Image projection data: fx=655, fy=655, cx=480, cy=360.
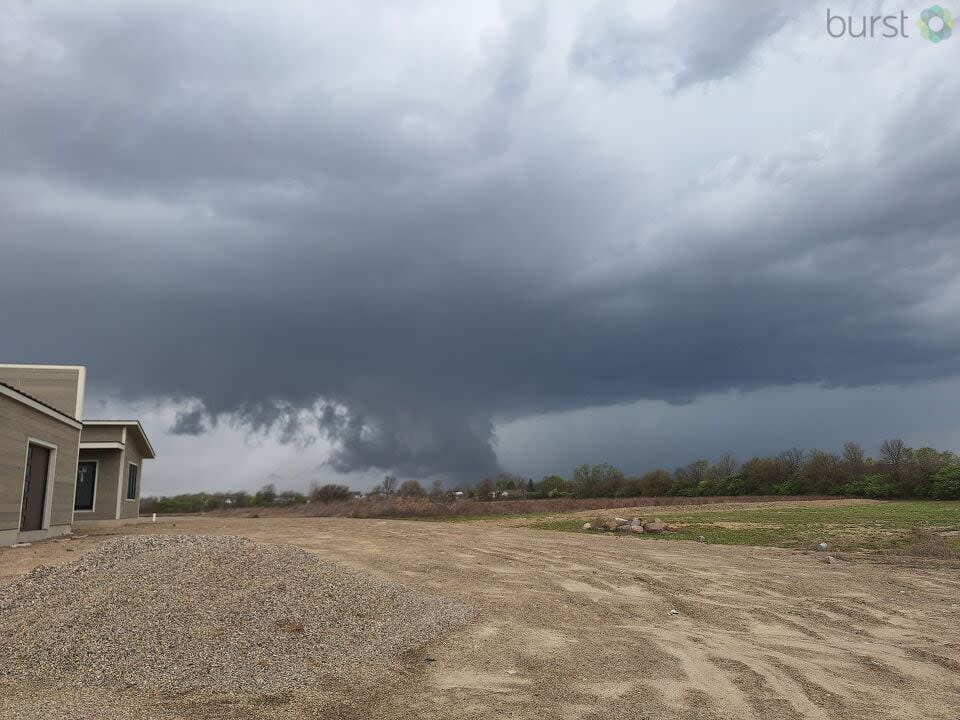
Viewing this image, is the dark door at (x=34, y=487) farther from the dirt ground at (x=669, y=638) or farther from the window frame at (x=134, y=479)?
the window frame at (x=134, y=479)

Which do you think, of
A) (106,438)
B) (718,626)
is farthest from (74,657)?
(106,438)

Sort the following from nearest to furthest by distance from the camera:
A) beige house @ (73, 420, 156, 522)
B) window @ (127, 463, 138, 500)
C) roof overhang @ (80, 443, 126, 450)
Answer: roof overhang @ (80, 443, 126, 450), beige house @ (73, 420, 156, 522), window @ (127, 463, 138, 500)

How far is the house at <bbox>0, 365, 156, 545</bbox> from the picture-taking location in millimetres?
17547

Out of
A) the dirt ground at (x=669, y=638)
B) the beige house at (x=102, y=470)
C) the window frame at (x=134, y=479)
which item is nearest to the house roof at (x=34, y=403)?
the dirt ground at (x=669, y=638)

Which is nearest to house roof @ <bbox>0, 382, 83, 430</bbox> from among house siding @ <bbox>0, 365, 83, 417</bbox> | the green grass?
house siding @ <bbox>0, 365, 83, 417</bbox>

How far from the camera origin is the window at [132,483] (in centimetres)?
3344

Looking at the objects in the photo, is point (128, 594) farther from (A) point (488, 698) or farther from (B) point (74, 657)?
(A) point (488, 698)

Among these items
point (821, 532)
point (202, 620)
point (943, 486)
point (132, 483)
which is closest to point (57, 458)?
point (132, 483)

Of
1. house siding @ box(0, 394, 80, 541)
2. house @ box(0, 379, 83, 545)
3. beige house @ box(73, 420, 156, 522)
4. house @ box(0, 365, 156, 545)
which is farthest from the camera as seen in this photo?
beige house @ box(73, 420, 156, 522)

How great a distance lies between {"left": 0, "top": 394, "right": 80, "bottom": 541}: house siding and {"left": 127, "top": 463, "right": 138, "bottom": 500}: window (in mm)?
11757

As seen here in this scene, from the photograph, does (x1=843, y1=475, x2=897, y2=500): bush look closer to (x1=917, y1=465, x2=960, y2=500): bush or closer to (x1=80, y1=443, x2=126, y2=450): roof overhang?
(x1=917, y1=465, x2=960, y2=500): bush

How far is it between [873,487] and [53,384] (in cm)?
7505

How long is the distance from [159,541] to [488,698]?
7441mm

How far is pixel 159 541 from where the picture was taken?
11344 millimetres
